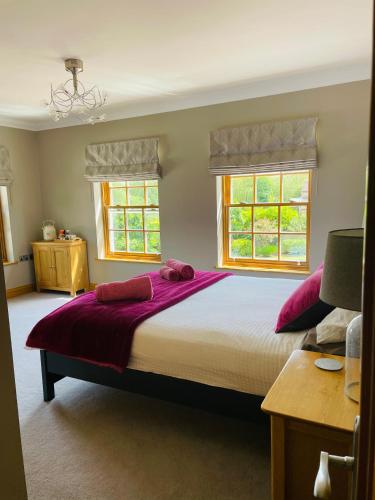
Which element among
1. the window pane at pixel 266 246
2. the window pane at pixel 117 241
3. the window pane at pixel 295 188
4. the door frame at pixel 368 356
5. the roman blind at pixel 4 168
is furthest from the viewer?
the window pane at pixel 117 241

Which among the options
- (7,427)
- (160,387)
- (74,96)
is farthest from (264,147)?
(7,427)

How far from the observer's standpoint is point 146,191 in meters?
5.19

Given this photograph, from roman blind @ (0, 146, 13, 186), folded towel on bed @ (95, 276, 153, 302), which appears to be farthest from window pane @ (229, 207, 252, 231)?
roman blind @ (0, 146, 13, 186)

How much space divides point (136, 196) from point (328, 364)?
418cm

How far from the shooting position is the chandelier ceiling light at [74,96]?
332cm

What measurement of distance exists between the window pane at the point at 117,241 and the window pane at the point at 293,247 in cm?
239

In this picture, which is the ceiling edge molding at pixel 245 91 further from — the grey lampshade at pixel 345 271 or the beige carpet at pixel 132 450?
the beige carpet at pixel 132 450

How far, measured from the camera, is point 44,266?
18.5 feet

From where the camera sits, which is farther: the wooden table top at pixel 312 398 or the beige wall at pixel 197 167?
the beige wall at pixel 197 167

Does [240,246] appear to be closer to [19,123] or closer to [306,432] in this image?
[306,432]

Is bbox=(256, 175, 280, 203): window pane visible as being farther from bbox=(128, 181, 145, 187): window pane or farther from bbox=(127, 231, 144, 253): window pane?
bbox=(127, 231, 144, 253): window pane

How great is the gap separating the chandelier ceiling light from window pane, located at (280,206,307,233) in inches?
90.4

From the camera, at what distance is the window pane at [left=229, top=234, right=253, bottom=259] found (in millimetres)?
4629

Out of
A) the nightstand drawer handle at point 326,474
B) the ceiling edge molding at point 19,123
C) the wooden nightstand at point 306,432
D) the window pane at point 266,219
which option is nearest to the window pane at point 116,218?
the ceiling edge molding at point 19,123
